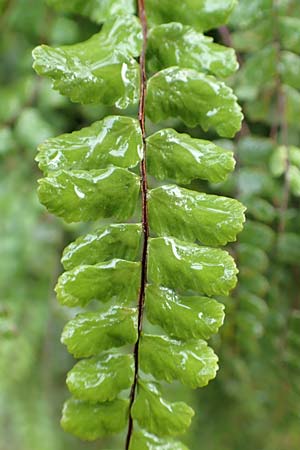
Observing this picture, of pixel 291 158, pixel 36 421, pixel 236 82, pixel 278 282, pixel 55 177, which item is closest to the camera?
pixel 55 177

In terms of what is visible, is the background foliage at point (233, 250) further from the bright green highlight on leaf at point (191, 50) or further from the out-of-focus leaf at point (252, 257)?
the bright green highlight on leaf at point (191, 50)

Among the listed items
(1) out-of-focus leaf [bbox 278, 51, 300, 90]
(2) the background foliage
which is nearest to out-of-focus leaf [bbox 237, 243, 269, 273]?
(2) the background foliage

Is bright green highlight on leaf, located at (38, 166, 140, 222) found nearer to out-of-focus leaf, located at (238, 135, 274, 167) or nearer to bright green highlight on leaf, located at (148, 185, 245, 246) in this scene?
bright green highlight on leaf, located at (148, 185, 245, 246)

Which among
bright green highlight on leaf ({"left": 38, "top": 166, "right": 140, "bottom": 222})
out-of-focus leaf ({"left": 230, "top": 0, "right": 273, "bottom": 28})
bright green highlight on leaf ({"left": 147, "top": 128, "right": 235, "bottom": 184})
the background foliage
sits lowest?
the background foliage

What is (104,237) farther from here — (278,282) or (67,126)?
(67,126)

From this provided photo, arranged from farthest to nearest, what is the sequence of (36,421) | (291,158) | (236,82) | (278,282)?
1. (36,421)
2. (278,282)
3. (236,82)
4. (291,158)

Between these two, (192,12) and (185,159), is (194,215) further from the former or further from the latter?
(192,12)

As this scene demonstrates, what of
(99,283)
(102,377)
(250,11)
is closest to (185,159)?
(99,283)

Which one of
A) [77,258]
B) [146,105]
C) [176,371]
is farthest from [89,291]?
[146,105]
